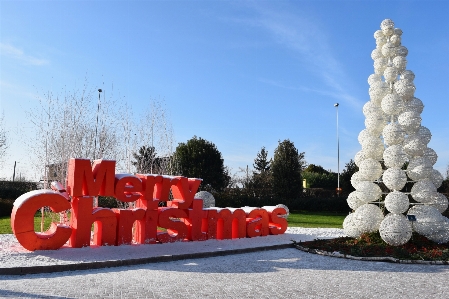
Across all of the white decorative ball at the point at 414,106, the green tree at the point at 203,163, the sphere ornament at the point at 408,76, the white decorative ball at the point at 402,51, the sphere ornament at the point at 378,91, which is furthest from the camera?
the green tree at the point at 203,163

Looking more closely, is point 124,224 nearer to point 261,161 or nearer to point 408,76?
point 408,76

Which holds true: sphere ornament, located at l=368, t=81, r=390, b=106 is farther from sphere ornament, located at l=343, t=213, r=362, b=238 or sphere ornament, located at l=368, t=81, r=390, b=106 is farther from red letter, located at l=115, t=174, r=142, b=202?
red letter, located at l=115, t=174, r=142, b=202

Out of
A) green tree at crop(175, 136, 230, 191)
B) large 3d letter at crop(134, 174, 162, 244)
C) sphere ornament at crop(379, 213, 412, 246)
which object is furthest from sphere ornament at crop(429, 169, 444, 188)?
green tree at crop(175, 136, 230, 191)

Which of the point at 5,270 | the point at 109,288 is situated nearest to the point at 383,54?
the point at 109,288

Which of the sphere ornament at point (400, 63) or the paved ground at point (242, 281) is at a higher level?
the sphere ornament at point (400, 63)

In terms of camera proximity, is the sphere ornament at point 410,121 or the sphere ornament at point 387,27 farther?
the sphere ornament at point 387,27

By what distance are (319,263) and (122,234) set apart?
5247mm

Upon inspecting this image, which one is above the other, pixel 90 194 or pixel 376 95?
pixel 376 95

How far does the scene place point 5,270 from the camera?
26.7 ft

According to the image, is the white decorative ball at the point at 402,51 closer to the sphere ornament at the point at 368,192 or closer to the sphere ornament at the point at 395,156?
the sphere ornament at the point at 395,156

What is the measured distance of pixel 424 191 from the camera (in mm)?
11852

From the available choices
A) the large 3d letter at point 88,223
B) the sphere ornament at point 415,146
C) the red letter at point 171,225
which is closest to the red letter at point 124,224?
the large 3d letter at point 88,223

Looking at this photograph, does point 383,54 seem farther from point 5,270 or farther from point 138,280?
point 5,270

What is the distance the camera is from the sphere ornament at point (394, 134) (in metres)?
12.2
